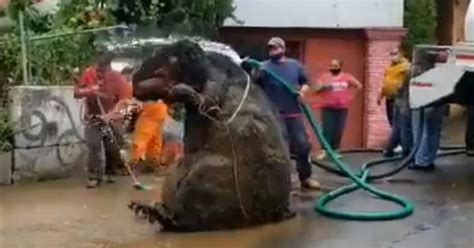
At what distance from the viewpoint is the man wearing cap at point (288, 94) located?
1127 cm

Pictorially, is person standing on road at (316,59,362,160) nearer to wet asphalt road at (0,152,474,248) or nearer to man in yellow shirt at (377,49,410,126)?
man in yellow shirt at (377,49,410,126)

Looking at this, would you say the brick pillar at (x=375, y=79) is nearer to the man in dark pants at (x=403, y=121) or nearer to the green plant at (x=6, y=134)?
the man in dark pants at (x=403, y=121)

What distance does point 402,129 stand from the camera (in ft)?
47.0

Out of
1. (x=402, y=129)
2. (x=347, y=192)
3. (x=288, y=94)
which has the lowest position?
(x=347, y=192)

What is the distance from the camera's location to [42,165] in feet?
43.8

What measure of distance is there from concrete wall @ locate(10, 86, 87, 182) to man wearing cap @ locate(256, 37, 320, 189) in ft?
10.5

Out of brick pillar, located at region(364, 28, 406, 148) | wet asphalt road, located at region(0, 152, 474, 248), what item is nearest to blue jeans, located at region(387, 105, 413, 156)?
wet asphalt road, located at region(0, 152, 474, 248)

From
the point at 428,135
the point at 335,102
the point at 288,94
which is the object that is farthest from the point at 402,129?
the point at 288,94

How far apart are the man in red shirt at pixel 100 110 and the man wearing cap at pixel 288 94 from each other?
2.15m

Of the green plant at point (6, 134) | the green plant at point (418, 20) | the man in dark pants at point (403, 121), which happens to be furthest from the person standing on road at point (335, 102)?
the green plant at point (418, 20)

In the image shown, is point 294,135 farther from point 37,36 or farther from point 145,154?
point 37,36

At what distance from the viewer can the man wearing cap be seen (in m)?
11.3

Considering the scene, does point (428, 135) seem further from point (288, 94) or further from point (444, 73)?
point (288, 94)

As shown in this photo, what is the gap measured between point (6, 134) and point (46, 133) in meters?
0.52
